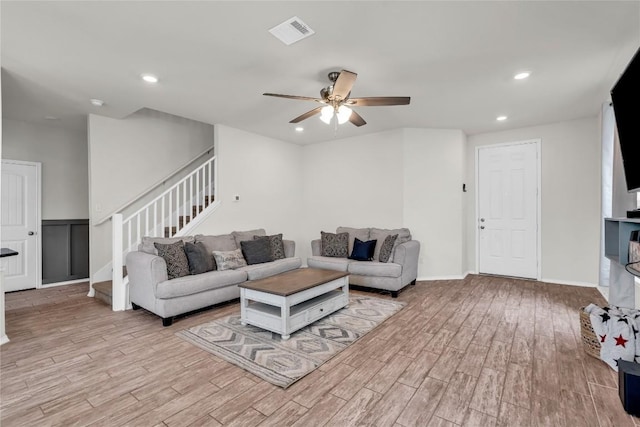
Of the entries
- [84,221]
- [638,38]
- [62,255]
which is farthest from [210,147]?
[638,38]

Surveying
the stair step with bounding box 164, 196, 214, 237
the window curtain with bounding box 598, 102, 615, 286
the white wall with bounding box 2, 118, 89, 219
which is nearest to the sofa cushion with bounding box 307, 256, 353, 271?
the stair step with bounding box 164, 196, 214, 237

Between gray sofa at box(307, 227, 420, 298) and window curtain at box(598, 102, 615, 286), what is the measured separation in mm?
2228

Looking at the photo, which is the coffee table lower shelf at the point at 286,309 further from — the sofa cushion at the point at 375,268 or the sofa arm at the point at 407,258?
the sofa arm at the point at 407,258

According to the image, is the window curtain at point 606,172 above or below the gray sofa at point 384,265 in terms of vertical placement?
above

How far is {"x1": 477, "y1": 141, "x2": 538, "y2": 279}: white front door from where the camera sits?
16.6 ft

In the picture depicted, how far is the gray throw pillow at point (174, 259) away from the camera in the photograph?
11.6 feet

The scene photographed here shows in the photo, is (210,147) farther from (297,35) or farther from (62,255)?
(297,35)

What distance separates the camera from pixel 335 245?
16.7ft

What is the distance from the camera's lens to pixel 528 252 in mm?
5105

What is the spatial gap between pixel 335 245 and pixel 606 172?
3.72 meters

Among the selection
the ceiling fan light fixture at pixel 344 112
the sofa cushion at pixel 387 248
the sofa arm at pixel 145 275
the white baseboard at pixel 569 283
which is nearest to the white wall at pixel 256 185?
the sofa arm at pixel 145 275

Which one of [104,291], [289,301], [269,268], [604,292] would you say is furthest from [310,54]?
[604,292]

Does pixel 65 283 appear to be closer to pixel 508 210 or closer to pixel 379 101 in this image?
pixel 379 101

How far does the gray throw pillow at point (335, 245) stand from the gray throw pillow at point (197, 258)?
75.5 inches
